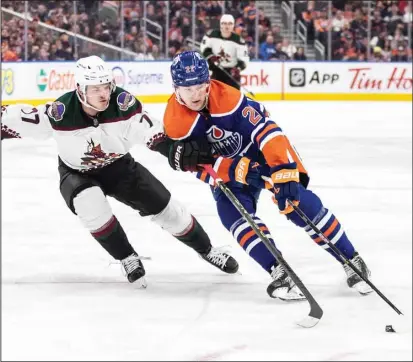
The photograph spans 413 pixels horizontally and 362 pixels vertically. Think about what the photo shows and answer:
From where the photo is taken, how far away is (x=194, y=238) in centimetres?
363

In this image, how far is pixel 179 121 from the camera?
3266 millimetres

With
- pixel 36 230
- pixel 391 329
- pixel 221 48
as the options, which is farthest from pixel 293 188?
pixel 221 48

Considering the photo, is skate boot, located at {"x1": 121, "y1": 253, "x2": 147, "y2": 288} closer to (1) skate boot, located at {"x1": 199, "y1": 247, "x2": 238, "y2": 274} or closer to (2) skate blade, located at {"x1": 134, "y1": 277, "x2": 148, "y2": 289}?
(2) skate blade, located at {"x1": 134, "y1": 277, "x2": 148, "y2": 289}

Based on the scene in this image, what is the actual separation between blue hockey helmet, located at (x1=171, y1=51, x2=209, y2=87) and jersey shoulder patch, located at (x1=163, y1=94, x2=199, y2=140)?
128 mm

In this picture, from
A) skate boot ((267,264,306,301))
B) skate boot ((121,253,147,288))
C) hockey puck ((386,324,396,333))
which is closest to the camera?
hockey puck ((386,324,396,333))

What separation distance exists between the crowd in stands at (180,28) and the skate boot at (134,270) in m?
7.41

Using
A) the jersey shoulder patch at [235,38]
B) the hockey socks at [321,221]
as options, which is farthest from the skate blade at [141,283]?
the jersey shoulder patch at [235,38]

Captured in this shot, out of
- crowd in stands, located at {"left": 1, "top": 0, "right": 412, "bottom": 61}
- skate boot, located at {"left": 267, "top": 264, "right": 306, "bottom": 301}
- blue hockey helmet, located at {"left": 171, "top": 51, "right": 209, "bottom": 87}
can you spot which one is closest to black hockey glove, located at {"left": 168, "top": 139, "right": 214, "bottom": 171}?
blue hockey helmet, located at {"left": 171, "top": 51, "right": 209, "bottom": 87}

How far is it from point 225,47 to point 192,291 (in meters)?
5.87

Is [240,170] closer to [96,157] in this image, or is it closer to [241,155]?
[241,155]

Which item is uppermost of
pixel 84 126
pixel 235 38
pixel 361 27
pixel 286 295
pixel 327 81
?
pixel 84 126

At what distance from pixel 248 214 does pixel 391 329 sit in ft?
2.14

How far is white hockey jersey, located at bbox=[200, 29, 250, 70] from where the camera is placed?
354 inches

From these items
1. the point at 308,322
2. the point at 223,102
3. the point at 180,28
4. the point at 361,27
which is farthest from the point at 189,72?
the point at 361,27
